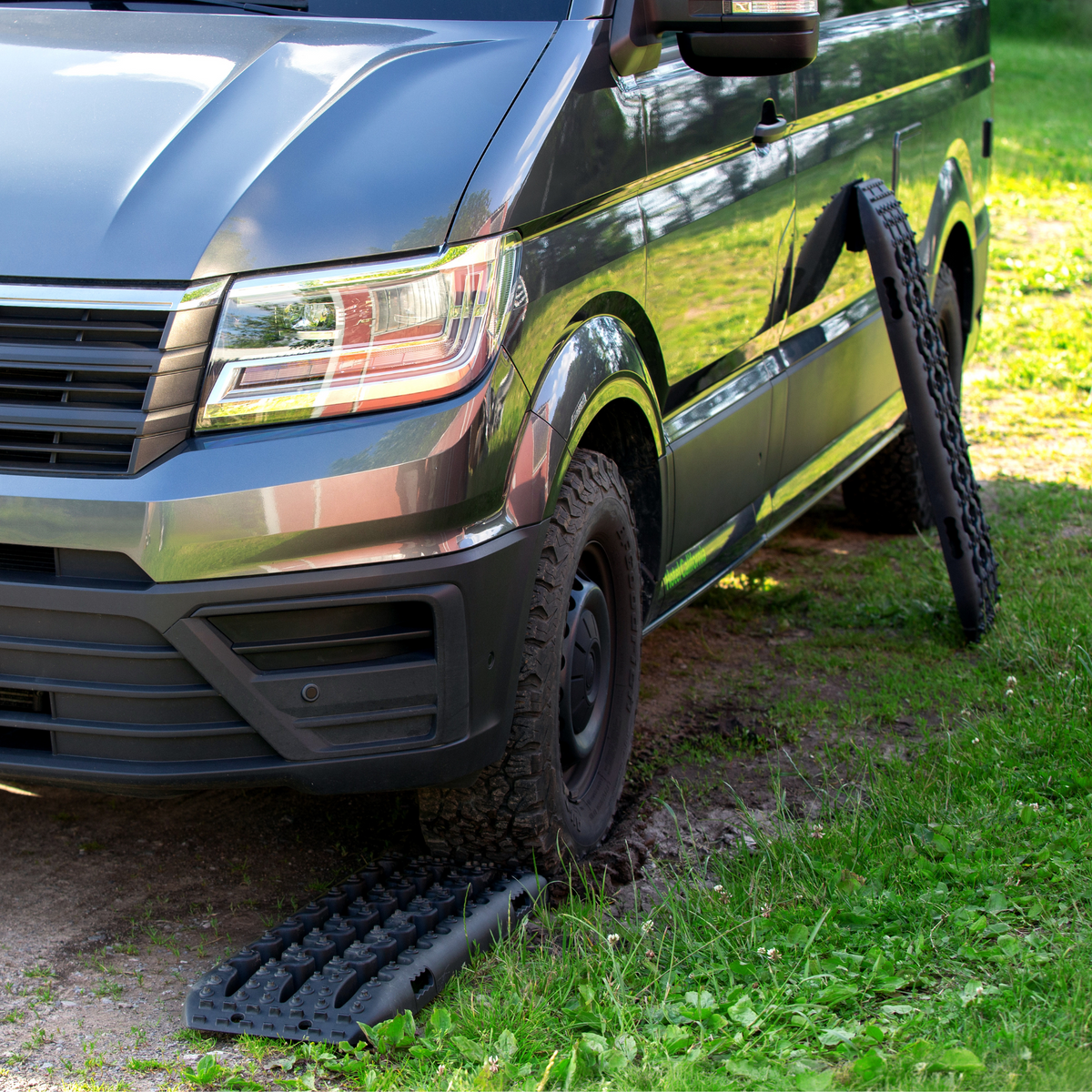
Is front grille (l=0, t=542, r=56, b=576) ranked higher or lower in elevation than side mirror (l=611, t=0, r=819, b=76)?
lower

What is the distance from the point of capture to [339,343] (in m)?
2.21

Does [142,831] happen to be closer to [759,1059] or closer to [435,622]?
[435,622]

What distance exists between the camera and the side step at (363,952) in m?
2.24

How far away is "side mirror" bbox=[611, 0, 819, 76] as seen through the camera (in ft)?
8.89

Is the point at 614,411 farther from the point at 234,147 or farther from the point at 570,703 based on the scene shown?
the point at 234,147

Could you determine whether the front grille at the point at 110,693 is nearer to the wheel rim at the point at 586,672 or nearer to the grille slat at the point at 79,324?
the grille slat at the point at 79,324

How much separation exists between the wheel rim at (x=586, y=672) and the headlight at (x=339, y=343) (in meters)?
0.61

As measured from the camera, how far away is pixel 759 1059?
2.10 m

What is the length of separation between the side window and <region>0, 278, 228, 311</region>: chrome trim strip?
102 inches

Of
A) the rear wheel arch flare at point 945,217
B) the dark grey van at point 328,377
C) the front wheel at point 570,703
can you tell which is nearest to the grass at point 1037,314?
the rear wheel arch flare at point 945,217

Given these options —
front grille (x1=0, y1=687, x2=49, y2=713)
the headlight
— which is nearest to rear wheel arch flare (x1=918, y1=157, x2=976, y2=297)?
the headlight

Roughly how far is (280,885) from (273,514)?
105 cm

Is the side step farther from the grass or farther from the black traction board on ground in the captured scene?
the grass

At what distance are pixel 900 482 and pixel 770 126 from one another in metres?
2.32
